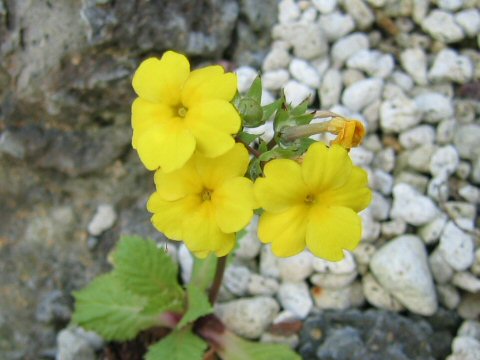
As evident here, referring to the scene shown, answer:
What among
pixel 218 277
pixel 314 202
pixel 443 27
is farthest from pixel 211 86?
pixel 443 27

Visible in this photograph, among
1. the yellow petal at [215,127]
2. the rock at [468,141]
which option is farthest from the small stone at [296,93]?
the yellow petal at [215,127]

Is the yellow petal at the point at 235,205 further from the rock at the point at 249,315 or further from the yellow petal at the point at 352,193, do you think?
the rock at the point at 249,315

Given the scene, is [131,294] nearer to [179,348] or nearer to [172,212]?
[179,348]

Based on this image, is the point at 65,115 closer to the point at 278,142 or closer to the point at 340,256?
the point at 278,142

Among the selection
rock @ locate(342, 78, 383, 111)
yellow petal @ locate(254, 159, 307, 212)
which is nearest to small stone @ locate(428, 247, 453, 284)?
rock @ locate(342, 78, 383, 111)

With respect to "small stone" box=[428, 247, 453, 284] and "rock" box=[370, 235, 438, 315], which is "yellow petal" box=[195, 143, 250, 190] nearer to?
"rock" box=[370, 235, 438, 315]

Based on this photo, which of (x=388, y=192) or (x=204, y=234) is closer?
(x=204, y=234)

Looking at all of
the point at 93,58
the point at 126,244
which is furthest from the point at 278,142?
the point at 93,58
